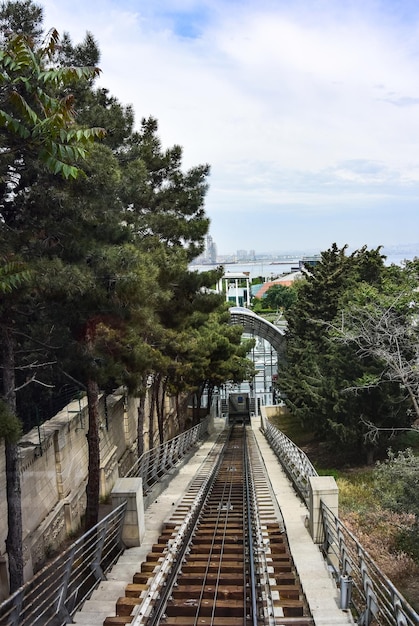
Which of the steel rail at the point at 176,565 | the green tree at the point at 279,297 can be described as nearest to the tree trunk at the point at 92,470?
the steel rail at the point at 176,565

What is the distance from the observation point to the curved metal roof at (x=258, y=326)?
149 ft

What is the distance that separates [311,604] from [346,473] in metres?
15.2

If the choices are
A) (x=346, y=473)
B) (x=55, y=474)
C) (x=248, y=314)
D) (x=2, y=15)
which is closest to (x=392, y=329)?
(x=346, y=473)

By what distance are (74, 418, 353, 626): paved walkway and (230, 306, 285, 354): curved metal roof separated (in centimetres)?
3236

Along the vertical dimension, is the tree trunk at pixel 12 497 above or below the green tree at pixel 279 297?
below

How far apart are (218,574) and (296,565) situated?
1164mm

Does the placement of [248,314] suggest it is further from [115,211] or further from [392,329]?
[115,211]

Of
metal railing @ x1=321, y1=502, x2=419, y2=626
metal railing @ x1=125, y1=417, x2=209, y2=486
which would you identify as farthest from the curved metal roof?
metal railing @ x1=321, y1=502, x2=419, y2=626

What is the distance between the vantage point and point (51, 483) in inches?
464

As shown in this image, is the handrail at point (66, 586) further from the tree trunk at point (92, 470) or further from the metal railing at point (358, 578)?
the metal railing at point (358, 578)

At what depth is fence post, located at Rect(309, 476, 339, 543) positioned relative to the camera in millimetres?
8430

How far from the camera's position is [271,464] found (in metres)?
17.8

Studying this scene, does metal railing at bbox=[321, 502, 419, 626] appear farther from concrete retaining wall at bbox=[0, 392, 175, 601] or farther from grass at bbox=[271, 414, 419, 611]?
concrete retaining wall at bbox=[0, 392, 175, 601]

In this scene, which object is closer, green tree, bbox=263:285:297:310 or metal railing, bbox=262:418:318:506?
metal railing, bbox=262:418:318:506
